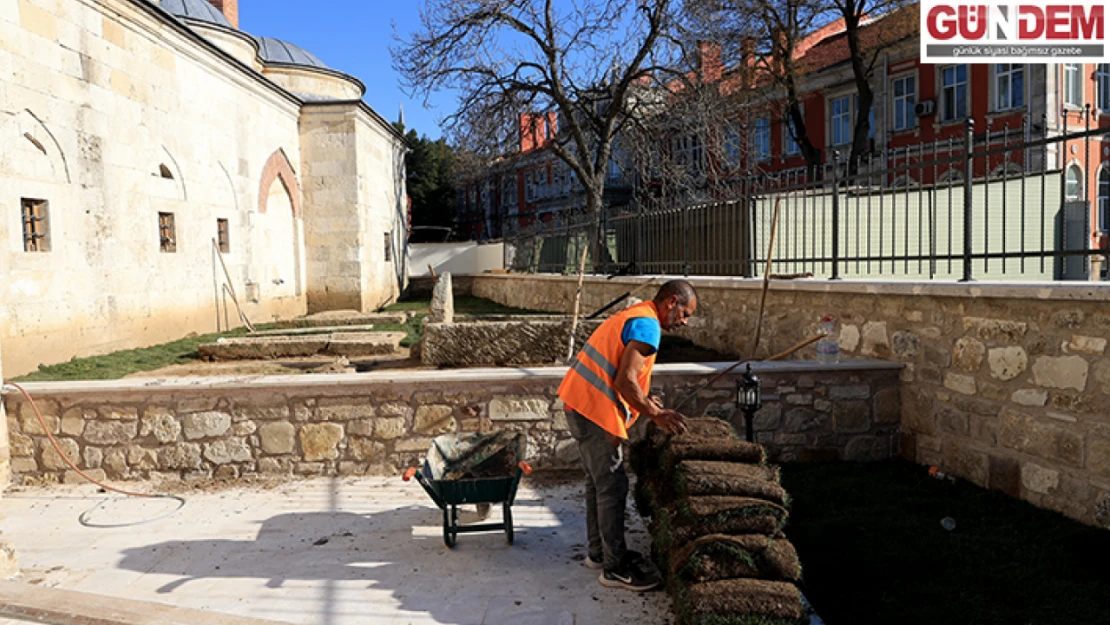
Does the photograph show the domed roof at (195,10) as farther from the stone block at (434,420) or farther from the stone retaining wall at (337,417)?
the stone block at (434,420)

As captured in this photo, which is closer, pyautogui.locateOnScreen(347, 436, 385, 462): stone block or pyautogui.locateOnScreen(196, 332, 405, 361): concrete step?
pyautogui.locateOnScreen(347, 436, 385, 462): stone block

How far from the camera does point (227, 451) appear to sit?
5.78m

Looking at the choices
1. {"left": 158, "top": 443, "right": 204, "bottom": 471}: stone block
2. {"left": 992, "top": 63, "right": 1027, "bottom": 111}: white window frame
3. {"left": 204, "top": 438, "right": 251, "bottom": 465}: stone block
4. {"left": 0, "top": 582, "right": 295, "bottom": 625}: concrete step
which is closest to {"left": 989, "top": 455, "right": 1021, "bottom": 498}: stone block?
{"left": 0, "top": 582, "right": 295, "bottom": 625}: concrete step

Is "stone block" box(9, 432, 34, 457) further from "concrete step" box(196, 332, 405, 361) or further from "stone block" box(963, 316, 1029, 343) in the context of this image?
"stone block" box(963, 316, 1029, 343)

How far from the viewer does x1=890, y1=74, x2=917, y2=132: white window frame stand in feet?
75.5

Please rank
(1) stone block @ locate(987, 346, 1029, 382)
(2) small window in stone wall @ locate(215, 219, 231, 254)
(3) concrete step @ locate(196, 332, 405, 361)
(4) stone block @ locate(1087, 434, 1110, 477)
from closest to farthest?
(4) stone block @ locate(1087, 434, 1110, 477), (1) stone block @ locate(987, 346, 1029, 382), (3) concrete step @ locate(196, 332, 405, 361), (2) small window in stone wall @ locate(215, 219, 231, 254)

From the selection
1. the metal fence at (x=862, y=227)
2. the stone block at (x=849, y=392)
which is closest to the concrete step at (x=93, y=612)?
the stone block at (x=849, y=392)

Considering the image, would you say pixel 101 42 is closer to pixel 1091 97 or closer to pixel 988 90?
pixel 988 90

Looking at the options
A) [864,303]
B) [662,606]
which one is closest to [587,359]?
[662,606]

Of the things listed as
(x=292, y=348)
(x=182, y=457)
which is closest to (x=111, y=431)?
(x=182, y=457)

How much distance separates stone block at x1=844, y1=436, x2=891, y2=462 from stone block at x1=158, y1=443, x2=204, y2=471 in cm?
493

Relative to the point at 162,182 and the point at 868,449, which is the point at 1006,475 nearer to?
the point at 868,449

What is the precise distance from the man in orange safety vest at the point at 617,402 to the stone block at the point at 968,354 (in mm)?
2398

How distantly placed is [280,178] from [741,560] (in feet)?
51.6
